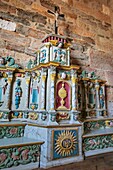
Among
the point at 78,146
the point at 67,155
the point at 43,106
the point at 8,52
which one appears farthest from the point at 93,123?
the point at 8,52

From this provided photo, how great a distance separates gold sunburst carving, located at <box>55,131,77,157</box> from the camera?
205 cm

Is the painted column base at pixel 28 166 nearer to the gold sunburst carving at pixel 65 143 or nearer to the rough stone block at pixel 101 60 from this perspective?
the gold sunburst carving at pixel 65 143

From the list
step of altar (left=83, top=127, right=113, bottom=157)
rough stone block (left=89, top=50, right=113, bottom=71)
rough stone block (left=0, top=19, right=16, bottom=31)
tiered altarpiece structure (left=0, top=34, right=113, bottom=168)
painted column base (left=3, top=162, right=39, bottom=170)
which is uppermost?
rough stone block (left=0, top=19, right=16, bottom=31)

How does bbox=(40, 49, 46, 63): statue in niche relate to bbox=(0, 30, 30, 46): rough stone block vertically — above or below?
below

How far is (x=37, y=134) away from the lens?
6.98ft

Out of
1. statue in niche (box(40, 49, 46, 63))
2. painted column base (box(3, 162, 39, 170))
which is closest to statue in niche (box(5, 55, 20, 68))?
statue in niche (box(40, 49, 46, 63))

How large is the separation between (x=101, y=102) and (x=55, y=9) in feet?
7.60

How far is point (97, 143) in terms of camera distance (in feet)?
8.03

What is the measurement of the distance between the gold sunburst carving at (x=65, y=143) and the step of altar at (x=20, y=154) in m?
0.24

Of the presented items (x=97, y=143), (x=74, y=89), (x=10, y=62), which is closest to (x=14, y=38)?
(x=10, y=62)

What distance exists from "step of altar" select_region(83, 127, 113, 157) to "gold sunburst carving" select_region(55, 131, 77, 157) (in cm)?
22

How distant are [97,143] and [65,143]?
0.65m

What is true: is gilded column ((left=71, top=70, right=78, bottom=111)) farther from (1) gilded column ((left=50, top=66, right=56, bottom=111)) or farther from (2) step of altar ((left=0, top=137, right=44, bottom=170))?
(2) step of altar ((left=0, top=137, right=44, bottom=170))

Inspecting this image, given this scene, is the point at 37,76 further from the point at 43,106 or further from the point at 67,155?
the point at 67,155
